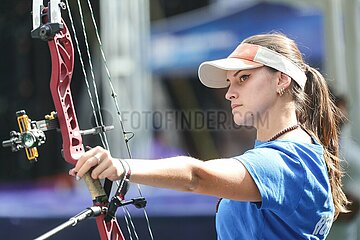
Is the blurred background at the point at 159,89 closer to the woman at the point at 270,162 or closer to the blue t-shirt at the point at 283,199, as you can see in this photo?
the woman at the point at 270,162

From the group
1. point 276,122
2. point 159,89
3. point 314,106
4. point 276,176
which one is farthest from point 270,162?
point 159,89

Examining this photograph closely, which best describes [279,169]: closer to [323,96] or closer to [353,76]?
[323,96]

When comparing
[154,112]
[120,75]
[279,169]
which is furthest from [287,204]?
[154,112]

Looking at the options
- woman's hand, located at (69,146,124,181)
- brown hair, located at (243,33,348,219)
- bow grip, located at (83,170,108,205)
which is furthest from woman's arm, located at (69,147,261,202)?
brown hair, located at (243,33,348,219)

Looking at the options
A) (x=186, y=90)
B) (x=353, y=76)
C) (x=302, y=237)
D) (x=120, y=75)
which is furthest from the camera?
(x=186, y=90)

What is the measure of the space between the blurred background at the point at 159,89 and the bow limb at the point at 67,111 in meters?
2.12

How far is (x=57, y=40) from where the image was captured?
205cm

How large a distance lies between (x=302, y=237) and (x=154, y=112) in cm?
341

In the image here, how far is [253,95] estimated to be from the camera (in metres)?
1.91

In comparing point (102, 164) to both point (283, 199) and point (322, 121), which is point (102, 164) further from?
point (322, 121)

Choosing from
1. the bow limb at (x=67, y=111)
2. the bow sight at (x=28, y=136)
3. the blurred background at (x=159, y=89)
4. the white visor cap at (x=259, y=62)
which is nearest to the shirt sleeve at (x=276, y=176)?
the white visor cap at (x=259, y=62)

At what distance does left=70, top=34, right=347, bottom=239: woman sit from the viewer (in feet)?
5.39

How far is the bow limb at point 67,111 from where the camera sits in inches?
75.1

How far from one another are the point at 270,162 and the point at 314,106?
0.40m
